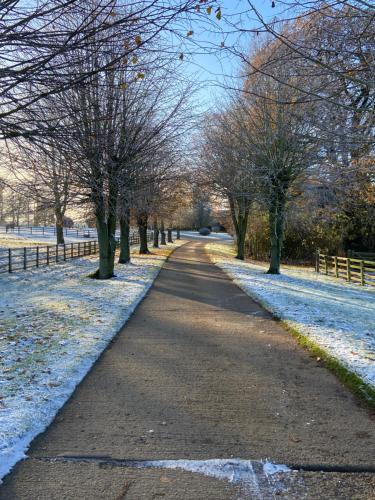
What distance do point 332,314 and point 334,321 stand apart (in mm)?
1007

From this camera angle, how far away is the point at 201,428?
14.0ft

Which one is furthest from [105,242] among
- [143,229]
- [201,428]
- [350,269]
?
[143,229]

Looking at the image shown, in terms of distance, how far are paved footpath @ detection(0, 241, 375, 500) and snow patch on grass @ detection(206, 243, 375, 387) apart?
0.51 m

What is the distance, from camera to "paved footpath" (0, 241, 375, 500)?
3.28 m

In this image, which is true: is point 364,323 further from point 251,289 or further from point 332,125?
point 251,289

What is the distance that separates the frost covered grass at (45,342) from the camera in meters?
4.35

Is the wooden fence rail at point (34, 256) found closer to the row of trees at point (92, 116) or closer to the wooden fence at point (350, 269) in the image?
the row of trees at point (92, 116)

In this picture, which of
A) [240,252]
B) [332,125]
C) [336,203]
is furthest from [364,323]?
[240,252]

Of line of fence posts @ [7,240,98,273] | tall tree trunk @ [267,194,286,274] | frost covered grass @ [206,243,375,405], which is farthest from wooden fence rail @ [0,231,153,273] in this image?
tall tree trunk @ [267,194,286,274]

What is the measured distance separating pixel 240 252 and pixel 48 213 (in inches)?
694

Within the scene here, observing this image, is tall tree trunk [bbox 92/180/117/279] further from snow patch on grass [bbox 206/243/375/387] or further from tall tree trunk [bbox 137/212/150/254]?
tall tree trunk [bbox 137/212/150/254]

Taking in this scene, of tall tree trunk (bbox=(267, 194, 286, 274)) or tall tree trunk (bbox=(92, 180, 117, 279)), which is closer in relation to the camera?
tall tree trunk (bbox=(92, 180, 117, 279))

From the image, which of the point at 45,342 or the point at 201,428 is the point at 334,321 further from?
the point at 201,428

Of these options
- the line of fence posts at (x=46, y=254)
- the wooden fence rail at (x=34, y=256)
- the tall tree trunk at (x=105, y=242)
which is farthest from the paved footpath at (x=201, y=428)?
the line of fence posts at (x=46, y=254)
